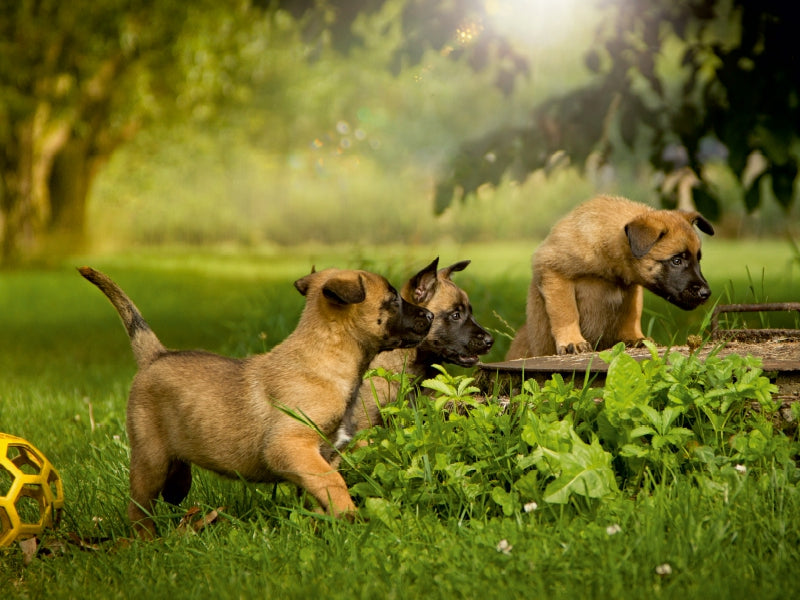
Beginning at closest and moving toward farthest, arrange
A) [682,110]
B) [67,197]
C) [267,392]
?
1. [267,392]
2. [682,110]
3. [67,197]

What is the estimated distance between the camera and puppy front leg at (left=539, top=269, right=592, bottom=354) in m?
5.03

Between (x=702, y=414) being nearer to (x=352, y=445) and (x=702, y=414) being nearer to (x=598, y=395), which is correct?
(x=598, y=395)

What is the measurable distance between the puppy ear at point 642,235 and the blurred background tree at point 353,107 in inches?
69.2

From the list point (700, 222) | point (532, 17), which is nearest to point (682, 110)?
point (700, 222)

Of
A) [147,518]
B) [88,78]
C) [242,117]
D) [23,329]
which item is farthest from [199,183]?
[147,518]

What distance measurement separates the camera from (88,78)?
19578 mm

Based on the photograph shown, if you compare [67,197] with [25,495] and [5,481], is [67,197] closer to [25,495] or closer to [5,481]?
[5,481]

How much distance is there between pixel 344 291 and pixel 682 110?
4.86 m

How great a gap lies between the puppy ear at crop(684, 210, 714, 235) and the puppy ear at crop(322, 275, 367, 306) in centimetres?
214

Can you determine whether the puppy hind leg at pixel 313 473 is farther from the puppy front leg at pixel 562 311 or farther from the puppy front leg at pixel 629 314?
the puppy front leg at pixel 629 314

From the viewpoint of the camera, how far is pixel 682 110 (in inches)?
305

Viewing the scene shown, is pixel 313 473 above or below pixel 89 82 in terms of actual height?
below

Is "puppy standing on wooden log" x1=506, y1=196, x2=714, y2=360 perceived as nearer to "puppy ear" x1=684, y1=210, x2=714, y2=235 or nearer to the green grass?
"puppy ear" x1=684, y1=210, x2=714, y2=235

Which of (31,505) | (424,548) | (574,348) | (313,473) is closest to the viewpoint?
(424,548)
